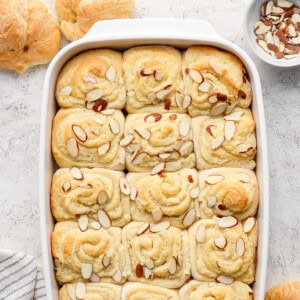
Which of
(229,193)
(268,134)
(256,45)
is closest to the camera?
(229,193)

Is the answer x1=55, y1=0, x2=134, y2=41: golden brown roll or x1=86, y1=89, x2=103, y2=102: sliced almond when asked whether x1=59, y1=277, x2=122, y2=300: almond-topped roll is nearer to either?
x1=86, y1=89, x2=103, y2=102: sliced almond

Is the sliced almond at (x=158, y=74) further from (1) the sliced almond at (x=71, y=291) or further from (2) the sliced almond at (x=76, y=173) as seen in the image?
(1) the sliced almond at (x=71, y=291)

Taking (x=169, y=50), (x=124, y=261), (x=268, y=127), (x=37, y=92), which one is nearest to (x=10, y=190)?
(x=37, y=92)

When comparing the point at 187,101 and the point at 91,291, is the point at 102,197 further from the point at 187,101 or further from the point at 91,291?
the point at 187,101

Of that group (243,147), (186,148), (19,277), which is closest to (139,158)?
(186,148)

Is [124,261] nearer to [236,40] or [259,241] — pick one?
[259,241]

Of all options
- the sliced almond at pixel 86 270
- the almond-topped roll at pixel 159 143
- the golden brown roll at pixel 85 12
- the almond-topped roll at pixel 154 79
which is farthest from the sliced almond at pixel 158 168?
the golden brown roll at pixel 85 12
